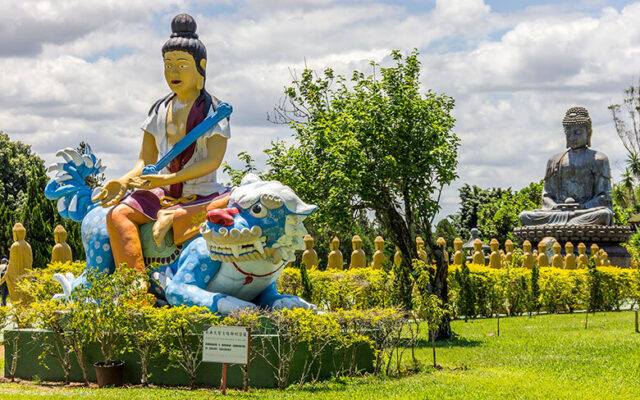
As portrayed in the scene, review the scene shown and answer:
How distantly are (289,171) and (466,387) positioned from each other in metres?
6.23

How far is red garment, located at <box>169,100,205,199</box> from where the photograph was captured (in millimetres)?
8719

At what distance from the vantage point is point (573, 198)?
2575 centimetres

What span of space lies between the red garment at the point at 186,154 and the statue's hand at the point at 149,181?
0.97 ft

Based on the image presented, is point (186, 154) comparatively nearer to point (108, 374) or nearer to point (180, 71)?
point (180, 71)

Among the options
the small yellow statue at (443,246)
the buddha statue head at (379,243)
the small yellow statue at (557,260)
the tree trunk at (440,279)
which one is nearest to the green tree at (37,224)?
the buddha statue head at (379,243)

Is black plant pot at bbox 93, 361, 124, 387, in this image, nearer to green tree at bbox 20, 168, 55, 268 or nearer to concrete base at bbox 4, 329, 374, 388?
concrete base at bbox 4, 329, 374, 388

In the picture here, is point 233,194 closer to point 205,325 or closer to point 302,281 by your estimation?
point 205,325

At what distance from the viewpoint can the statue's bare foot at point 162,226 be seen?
26.9 ft

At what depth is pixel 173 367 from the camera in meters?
7.90

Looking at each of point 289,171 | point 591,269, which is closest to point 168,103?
point 289,171

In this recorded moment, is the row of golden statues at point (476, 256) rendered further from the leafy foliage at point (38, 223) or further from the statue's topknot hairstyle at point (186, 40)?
the leafy foliage at point (38, 223)

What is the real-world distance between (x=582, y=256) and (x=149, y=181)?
16071 millimetres

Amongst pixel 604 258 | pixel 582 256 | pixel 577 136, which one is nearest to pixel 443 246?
pixel 582 256

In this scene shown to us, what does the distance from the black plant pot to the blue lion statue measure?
0.88m
